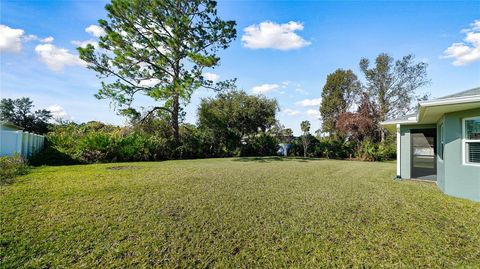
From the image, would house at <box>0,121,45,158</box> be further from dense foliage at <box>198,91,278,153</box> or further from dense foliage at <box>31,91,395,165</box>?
dense foliage at <box>198,91,278,153</box>

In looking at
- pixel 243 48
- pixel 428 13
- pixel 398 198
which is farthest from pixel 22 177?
pixel 428 13

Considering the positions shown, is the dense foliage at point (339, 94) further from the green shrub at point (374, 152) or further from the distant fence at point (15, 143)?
the distant fence at point (15, 143)

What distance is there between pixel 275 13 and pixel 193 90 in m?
7.05

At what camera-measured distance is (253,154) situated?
18.6 m

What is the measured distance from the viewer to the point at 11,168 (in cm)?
732

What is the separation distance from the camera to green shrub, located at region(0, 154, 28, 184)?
6.38 metres

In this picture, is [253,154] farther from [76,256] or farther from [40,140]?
[76,256]

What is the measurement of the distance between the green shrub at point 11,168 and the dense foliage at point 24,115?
1565 centimetres

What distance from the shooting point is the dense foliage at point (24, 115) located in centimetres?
2055

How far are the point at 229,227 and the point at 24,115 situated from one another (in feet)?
89.9

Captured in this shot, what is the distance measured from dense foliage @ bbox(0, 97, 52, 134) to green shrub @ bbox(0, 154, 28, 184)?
15648 millimetres

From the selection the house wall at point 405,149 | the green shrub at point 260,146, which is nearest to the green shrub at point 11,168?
the green shrub at point 260,146

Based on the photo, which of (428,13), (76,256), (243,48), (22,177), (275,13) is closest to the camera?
(76,256)

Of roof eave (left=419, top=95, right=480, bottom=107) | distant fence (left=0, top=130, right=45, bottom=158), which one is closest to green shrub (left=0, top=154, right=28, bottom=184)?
distant fence (left=0, top=130, right=45, bottom=158)
